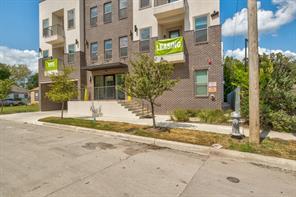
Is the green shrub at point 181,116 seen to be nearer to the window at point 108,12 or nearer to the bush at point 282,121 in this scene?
the bush at point 282,121

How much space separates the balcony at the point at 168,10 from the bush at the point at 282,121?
921 cm

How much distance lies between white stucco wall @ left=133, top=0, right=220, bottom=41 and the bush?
7.17m

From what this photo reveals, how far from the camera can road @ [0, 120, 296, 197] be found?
3.72 meters

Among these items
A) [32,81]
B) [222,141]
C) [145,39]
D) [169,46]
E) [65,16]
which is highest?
[65,16]

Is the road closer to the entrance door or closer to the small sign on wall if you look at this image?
the small sign on wall

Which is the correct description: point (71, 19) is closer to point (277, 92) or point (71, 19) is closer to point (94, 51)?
point (94, 51)

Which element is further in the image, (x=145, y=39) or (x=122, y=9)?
(x=122, y=9)

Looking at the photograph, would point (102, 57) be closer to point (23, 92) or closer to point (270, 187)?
point (270, 187)

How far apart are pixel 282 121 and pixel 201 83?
576 centimetres

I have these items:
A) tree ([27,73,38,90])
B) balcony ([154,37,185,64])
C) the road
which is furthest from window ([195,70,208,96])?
tree ([27,73,38,90])

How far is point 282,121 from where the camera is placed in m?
8.56

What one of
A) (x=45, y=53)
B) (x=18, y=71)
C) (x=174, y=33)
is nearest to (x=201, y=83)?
(x=174, y=33)

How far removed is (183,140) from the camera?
288 inches

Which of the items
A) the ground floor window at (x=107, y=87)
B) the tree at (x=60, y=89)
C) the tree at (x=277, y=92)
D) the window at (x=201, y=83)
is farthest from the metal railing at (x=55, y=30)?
the tree at (x=277, y=92)
